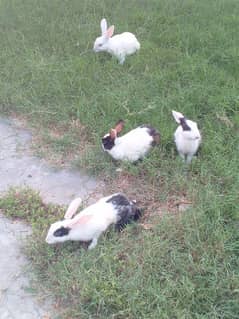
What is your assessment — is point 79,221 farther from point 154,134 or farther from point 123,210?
point 154,134

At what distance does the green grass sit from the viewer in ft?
9.37

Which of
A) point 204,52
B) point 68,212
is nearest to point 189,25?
point 204,52

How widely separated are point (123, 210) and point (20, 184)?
1033mm

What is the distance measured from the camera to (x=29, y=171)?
4.07m

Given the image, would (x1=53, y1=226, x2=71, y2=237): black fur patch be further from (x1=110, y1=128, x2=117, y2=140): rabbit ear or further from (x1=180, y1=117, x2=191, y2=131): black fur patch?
(x1=180, y1=117, x2=191, y2=131): black fur patch

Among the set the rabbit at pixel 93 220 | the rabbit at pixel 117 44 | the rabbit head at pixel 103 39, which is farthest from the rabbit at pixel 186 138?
the rabbit head at pixel 103 39

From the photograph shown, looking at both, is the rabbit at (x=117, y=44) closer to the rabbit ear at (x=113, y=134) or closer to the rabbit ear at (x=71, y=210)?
the rabbit ear at (x=113, y=134)

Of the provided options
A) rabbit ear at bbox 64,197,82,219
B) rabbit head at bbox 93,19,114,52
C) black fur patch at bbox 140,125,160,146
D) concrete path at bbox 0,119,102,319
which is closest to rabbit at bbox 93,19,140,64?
rabbit head at bbox 93,19,114,52

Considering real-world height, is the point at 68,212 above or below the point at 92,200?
above

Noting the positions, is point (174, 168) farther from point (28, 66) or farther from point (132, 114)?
point (28, 66)

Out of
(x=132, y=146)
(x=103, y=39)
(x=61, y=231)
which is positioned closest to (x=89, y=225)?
(x=61, y=231)

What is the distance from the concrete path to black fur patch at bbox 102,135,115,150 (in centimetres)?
Answer: 29

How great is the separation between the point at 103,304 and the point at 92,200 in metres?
1.03

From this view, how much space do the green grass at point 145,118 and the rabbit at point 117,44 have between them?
12 centimetres
